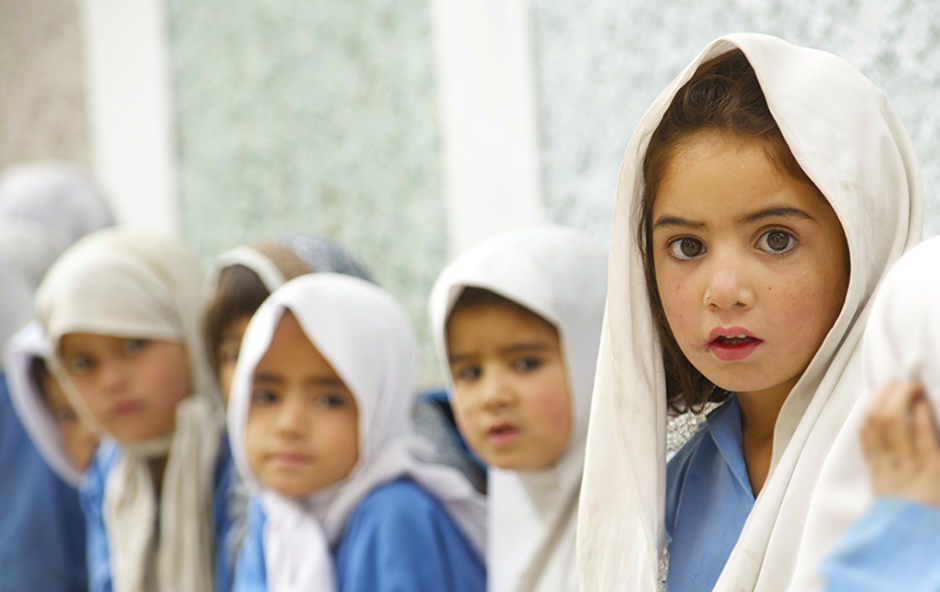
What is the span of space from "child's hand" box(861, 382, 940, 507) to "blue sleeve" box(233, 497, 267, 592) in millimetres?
1955

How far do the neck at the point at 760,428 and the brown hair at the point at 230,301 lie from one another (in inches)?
69.0

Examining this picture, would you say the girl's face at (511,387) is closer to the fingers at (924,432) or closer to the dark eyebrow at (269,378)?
the dark eyebrow at (269,378)

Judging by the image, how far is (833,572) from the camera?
0.93 metres

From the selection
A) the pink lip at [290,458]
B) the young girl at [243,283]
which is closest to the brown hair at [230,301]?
the young girl at [243,283]

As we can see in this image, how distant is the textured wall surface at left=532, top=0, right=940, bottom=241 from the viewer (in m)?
2.21

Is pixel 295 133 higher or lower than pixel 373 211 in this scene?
higher

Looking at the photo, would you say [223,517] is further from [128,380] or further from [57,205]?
[57,205]

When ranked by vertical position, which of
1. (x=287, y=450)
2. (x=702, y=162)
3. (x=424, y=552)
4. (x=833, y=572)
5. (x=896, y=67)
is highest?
(x=896, y=67)

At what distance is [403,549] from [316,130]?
2.59m

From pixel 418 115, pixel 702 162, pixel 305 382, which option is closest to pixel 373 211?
pixel 418 115

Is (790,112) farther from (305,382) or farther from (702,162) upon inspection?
(305,382)

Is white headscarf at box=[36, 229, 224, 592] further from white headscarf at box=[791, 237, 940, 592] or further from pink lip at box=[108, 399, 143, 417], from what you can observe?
white headscarf at box=[791, 237, 940, 592]

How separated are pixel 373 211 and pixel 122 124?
7.35 ft

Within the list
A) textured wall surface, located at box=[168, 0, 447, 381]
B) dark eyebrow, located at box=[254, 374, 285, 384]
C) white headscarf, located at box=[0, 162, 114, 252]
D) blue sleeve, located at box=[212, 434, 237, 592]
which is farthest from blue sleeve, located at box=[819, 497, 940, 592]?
white headscarf, located at box=[0, 162, 114, 252]
